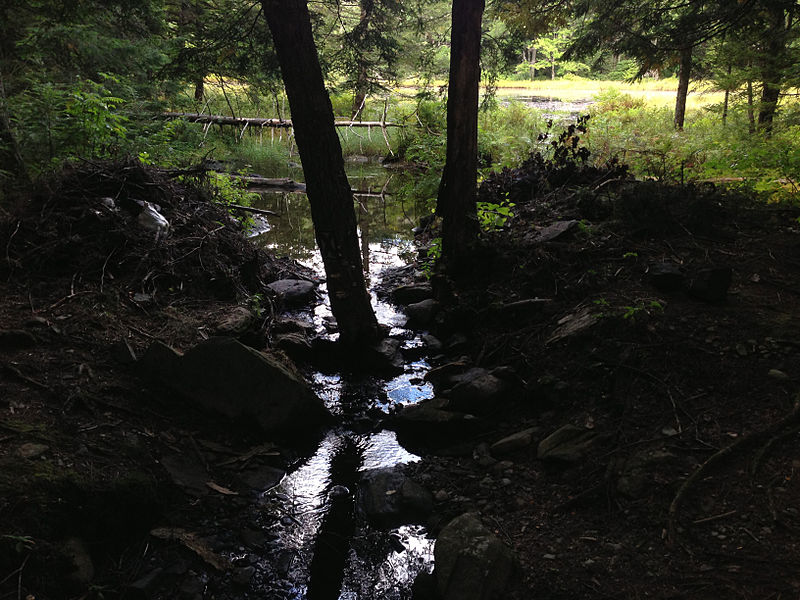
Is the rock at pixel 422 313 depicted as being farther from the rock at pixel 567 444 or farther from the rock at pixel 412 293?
the rock at pixel 567 444

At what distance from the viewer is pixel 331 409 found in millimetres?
5230

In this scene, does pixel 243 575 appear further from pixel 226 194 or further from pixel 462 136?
pixel 226 194

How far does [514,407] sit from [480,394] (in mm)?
349

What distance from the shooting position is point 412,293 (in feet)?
26.0

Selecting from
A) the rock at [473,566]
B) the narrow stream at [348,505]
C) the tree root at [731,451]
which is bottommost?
the narrow stream at [348,505]

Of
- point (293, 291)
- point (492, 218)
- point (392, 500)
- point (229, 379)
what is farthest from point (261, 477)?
point (492, 218)

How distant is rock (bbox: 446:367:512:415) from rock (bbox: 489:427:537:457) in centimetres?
46

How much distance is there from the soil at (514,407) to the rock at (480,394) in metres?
0.13

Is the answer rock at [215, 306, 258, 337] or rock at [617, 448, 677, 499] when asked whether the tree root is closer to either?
rock at [617, 448, 677, 499]

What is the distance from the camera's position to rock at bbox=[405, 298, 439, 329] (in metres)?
7.10

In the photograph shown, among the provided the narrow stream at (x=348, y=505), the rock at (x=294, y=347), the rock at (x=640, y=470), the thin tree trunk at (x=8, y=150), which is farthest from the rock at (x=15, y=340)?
the rock at (x=640, y=470)

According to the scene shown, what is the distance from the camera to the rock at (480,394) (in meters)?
4.66

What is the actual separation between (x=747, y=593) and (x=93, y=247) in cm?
615

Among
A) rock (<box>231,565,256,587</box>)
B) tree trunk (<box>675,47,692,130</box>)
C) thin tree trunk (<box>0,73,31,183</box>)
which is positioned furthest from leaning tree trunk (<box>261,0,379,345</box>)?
tree trunk (<box>675,47,692,130</box>)
